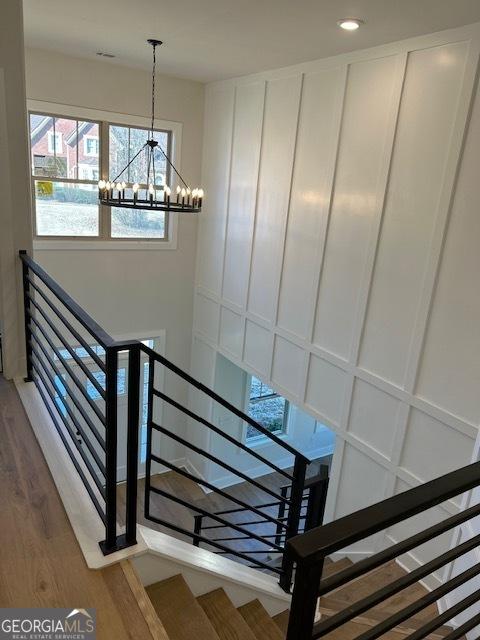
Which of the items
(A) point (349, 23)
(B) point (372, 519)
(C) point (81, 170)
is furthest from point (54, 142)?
(B) point (372, 519)

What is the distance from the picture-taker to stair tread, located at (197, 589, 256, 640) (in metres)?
2.03

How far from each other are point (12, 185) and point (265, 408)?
17.2 feet

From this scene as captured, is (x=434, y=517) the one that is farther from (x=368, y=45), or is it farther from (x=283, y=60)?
(x=283, y=60)

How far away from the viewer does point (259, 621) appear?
2291 mm

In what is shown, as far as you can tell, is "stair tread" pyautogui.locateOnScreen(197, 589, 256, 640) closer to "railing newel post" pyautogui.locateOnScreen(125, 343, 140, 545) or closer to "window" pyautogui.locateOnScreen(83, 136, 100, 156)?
"railing newel post" pyautogui.locateOnScreen(125, 343, 140, 545)

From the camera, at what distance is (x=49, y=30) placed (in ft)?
13.6

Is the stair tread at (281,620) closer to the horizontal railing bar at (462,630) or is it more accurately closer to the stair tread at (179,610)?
the stair tread at (179,610)

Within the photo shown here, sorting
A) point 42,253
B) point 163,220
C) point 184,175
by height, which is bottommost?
point 42,253

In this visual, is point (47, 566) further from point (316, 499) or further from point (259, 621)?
point (316, 499)

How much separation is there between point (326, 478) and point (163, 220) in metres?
Answer: 4.29

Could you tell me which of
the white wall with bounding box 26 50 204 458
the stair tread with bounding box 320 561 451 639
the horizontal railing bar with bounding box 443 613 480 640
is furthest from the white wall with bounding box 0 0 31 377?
→ the horizontal railing bar with bounding box 443 613 480 640

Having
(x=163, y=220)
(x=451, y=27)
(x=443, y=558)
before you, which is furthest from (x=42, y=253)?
A: (x=443, y=558)

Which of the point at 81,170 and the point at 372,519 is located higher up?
the point at 81,170

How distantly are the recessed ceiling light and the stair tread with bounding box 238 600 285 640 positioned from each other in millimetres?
3709
